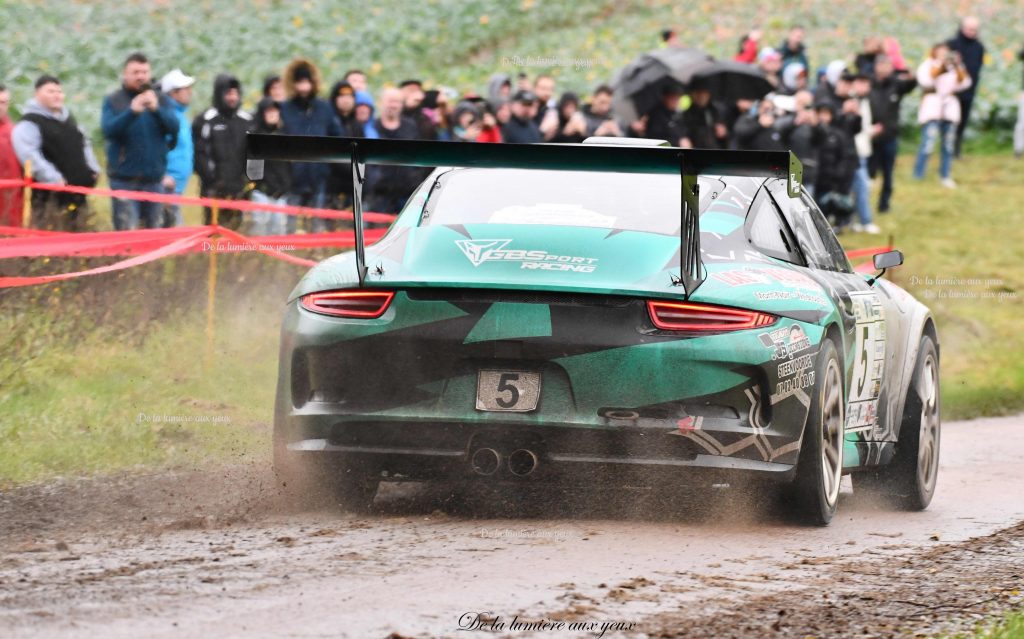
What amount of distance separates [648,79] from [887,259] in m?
13.3

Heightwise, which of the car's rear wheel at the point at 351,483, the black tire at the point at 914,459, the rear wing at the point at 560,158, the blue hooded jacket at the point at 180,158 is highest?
the rear wing at the point at 560,158

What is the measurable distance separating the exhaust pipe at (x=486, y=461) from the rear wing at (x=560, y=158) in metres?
0.84

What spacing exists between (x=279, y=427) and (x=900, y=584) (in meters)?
2.60

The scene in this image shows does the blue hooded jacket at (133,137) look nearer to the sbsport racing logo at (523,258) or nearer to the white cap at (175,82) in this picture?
the white cap at (175,82)

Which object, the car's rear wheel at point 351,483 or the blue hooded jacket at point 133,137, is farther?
the blue hooded jacket at point 133,137

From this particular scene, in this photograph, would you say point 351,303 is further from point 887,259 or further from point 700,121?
point 700,121

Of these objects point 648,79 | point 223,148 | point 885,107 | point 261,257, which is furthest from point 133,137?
point 885,107

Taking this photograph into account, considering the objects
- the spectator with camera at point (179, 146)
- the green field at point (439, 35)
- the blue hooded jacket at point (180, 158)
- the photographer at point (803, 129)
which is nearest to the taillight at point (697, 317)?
the spectator with camera at point (179, 146)

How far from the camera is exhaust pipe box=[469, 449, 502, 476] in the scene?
275 inches

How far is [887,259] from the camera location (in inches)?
343

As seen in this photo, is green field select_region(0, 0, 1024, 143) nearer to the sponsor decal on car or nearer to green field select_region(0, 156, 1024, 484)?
green field select_region(0, 156, 1024, 484)

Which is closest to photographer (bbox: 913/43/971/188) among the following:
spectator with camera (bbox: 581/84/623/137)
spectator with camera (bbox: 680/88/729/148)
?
spectator with camera (bbox: 680/88/729/148)

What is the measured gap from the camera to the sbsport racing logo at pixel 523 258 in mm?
7062

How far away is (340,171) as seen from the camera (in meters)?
16.0
